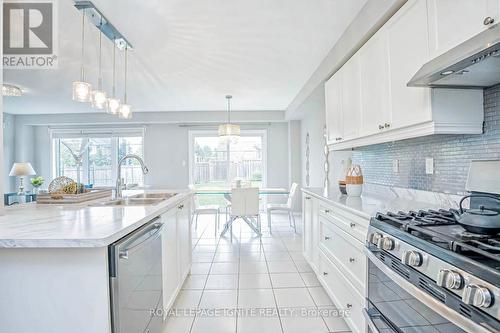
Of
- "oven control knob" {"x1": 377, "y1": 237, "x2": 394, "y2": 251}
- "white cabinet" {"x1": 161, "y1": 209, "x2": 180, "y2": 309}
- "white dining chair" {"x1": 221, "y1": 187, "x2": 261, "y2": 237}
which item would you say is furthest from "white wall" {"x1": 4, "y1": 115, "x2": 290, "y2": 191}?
"oven control knob" {"x1": 377, "y1": 237, "x2": 394, "y2": 251}

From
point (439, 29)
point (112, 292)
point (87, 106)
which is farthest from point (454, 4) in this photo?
point (87, 106)

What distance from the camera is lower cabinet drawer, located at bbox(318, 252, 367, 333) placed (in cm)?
A: 172

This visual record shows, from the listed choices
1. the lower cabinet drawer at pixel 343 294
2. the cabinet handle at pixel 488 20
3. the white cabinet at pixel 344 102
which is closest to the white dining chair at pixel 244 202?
the white cabinet at pixel 344 102

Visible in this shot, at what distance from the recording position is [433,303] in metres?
0.96

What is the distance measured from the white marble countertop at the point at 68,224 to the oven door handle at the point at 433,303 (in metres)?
1.22

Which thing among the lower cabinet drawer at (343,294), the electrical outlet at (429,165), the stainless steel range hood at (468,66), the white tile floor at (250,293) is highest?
the stainless steel range hood at (468,66)

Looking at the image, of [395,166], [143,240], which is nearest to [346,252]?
[395,166]

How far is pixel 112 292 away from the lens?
1273 millimetres

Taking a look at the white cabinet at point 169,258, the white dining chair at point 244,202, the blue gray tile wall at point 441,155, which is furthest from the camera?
the white dining chair at point 244,202

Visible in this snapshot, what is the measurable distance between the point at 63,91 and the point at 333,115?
4119 millimetres

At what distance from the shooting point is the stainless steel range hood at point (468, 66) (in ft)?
3.35

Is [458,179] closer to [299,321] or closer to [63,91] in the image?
[299,321]

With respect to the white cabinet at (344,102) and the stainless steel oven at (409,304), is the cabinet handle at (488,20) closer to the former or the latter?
the stainless steel oven at (409,304)

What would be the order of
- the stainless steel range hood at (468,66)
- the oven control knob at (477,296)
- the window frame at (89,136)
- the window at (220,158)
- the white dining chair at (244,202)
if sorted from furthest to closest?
the window at (220,158) → the window frame at (89,136) → the white dining chair at (244,202) → the stainless steel range hood at (468,66) → the oven control knob at (477,296)
